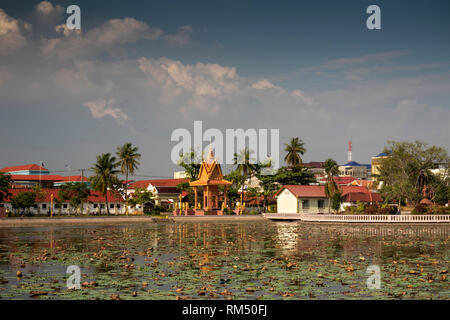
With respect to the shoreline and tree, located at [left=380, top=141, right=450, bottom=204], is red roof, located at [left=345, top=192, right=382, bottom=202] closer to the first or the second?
tree, located at [left=380, top=141, right=450, bottom=204]

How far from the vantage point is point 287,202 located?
81500 mm

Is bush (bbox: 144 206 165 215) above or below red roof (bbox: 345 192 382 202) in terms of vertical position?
below

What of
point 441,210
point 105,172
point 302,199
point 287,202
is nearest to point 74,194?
point 105,172

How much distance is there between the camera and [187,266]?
21234mm

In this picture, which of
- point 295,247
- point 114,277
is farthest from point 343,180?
point 114,277

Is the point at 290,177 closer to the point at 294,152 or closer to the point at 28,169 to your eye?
the point at 294,152

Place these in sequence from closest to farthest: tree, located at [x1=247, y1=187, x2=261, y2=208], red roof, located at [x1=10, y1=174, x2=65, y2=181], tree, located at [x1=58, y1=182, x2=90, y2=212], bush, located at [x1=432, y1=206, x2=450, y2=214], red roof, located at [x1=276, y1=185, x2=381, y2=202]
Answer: bush, located at [x1=432, y1=206, x2=450, y2=214] < red roof, located at [x1=276, y1=185, x2=381, y2=202] < tree, located at [x1=58, y1=182, x2=90, y2=212] < tree, located at [x1=247, y1=187, x2=261, y2=208] < red roof, located at [x1=10, y1=174, x2=65, y2=181]

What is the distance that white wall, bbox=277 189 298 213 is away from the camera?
262ft

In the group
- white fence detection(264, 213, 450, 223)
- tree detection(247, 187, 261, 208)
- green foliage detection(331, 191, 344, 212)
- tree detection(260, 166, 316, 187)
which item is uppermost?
tree detection(260, 166, 316, 187)

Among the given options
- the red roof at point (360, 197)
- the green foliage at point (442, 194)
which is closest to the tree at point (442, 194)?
the green foliage at point (442, 194)

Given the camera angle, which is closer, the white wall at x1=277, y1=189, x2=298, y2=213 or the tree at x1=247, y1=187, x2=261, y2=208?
the white wall at x1=277, y1=189, x2=298, y2=213

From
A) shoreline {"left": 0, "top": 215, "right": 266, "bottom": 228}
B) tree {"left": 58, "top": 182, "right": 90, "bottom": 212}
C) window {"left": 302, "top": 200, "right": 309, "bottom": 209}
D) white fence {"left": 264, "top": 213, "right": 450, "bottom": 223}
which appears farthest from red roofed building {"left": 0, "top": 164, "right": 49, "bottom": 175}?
white fence {"left": 264, "top": 213, "right": 450, "bottom": 223}

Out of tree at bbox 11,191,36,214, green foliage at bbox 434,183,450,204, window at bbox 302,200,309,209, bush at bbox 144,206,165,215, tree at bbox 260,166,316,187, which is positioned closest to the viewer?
green foliage at bbox 434,183,450,204
